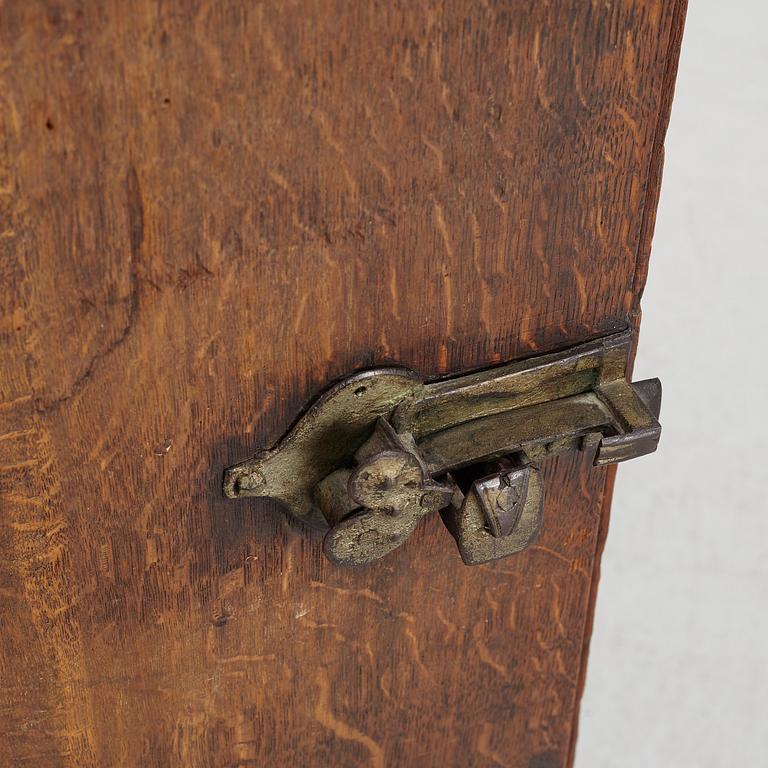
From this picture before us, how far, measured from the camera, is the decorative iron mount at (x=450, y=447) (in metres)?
0.67

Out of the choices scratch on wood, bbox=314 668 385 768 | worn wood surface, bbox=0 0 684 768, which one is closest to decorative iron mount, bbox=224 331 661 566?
worn wood surface, bbox=0 0 684 768

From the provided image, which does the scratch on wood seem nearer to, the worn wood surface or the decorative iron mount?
the worn wood surface

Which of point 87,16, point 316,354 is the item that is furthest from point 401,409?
point 87,16

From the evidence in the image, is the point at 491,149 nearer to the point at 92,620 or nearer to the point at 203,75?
the point at 203,75

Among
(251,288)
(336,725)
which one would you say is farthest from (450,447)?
(336,725)

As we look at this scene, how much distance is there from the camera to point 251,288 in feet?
2.04

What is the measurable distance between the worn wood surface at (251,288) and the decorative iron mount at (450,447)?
0.05 ft

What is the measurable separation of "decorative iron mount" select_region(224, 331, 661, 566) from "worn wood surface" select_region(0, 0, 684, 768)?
1 cm

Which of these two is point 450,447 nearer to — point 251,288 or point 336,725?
point 251,288

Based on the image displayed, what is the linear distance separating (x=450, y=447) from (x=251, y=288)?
0.15 meters

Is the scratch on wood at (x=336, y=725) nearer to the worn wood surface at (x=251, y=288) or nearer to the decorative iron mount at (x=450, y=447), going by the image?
the worn wood surface at (x=251, y=288)

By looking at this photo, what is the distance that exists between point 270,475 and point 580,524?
23cm

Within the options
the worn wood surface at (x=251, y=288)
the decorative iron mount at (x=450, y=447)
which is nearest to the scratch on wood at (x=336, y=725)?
the worn wood surface at (x=251, y=288)

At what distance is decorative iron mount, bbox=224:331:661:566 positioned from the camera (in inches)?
26.5
